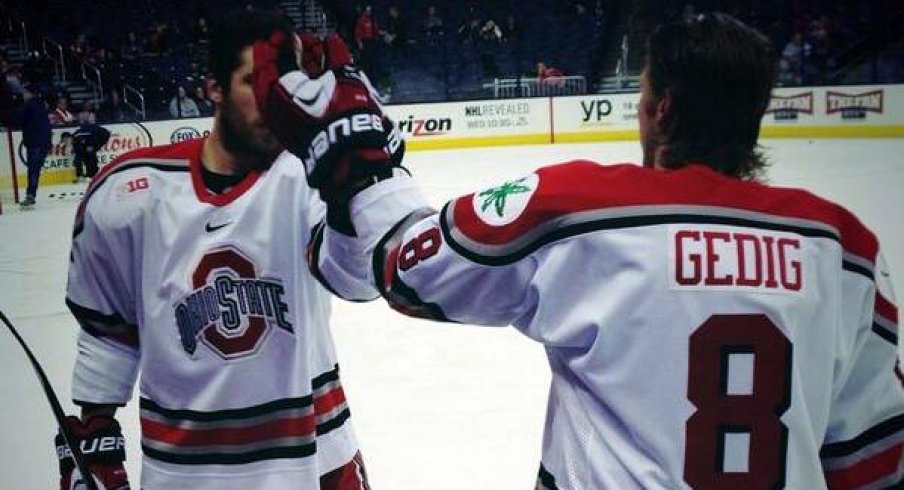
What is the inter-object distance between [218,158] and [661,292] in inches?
43.5

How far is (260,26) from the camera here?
1881mm

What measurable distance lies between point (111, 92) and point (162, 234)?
50.7 ft

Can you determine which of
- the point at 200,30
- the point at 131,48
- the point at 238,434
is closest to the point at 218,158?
the point at 238,434

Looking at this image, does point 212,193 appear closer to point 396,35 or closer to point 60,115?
point 60,115

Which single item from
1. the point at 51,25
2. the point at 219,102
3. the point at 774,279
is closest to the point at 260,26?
the point at 219,102

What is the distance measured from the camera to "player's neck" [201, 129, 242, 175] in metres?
1.95

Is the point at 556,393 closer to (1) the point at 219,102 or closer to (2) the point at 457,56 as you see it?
(1) the point at 219,102

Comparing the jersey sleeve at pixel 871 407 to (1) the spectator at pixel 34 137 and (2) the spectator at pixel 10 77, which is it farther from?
(2) the spectator at pixel 10 77

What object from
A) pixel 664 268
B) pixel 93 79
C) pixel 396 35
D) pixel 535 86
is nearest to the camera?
pixel 664 268

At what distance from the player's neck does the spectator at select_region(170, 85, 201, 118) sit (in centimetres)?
1344

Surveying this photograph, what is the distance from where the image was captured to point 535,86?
1864 cm

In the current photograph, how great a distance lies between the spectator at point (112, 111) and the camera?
15.6 metres

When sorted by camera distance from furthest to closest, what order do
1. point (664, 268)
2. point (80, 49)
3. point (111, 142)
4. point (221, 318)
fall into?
point (80, 49)
point (111, 142)
point (221, 318)
point (664, 268)

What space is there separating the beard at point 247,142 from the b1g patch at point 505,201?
33.3 inches
